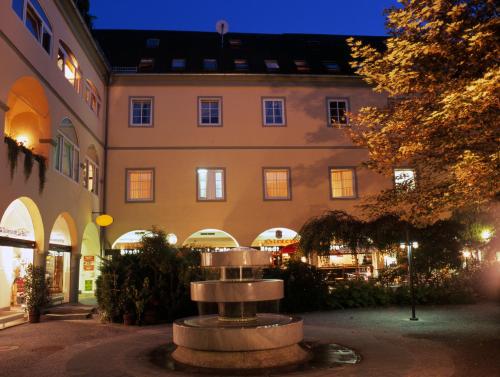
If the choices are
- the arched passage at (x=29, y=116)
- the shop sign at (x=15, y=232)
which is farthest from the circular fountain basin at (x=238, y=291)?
the arched passage at (x=29, y=116)

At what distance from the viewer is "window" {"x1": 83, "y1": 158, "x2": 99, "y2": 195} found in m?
20.9

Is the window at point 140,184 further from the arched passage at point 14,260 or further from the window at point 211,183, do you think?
the arched passage at point 14,260

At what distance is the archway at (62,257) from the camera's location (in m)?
18.4

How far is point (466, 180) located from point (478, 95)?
1.93 metres

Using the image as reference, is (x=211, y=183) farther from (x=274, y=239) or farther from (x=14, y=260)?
(x=14, y=260)

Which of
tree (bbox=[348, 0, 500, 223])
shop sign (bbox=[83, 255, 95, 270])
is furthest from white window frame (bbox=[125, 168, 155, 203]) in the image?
tree (bbox=[348, 0, 500, 223])

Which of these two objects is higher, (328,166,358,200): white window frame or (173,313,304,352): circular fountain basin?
(328,166,358,200): white window frame

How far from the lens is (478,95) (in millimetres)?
8633

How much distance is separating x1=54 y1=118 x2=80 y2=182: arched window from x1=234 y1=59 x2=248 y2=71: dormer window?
382 inches

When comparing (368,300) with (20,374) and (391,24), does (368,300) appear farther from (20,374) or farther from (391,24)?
(20,374)

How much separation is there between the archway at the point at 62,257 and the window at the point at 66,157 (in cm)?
162

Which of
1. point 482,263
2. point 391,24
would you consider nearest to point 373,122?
point 391,24

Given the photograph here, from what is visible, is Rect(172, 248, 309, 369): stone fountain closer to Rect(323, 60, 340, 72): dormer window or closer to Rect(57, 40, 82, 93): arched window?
Rect(57, 40, 82, 93): arched window

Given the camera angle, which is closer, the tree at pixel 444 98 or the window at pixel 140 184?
the tree at pixel 444 98
